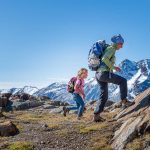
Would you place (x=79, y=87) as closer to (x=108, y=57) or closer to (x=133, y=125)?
(x=108, y=57)

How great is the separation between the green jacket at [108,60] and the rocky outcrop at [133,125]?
250 cm

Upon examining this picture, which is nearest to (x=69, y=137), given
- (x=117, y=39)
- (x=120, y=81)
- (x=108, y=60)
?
(x=120, y=81)

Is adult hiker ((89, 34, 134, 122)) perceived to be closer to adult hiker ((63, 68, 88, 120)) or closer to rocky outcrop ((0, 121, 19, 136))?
rocky outcrop ((0, 121, 19, 136))

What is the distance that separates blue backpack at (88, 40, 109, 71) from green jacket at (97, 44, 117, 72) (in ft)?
0.83

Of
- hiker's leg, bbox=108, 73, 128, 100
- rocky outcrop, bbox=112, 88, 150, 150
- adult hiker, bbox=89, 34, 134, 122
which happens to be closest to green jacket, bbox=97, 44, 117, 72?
adult hiker, bbox=89, 34, 134, 122

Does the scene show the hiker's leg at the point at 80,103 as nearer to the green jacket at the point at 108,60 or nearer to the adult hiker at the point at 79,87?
the adult hiker at the point at 79,87

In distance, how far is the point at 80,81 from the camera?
1029 inches

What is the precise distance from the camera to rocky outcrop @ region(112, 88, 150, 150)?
55.8 feet

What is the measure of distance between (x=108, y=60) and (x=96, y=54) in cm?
68

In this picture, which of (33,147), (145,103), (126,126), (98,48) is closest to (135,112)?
(145,103)

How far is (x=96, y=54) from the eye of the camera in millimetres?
20312

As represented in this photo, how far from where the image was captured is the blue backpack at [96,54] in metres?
20.3

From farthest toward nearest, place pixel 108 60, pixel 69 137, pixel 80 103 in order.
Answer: pixel 80 103 → pixel 108 60 → pixel 69 137

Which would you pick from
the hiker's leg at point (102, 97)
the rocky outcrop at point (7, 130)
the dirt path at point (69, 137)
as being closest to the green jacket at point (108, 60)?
the hiker's leg at point (102, 97)
